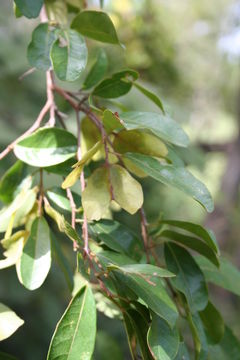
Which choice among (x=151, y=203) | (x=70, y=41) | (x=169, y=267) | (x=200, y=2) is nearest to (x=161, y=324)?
(x=169, y=267)

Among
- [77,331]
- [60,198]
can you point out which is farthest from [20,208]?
[77,331]

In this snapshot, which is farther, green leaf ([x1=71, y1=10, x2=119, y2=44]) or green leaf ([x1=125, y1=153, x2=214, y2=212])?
green leaf ([x1=71, y1=10, x2=119, y2=44])

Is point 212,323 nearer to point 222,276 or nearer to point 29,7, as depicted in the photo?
point 222,276

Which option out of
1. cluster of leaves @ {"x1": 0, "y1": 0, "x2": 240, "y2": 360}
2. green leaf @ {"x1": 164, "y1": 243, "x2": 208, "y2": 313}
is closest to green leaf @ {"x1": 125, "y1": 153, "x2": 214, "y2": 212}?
cluster of leaves @ {"x1": 0, "y1": 0, "x2": 240, "y2": 360}

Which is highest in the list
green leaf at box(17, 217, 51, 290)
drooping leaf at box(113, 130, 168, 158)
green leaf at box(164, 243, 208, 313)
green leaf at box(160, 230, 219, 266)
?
drooping leaf at box(113, 130, 168, 158)

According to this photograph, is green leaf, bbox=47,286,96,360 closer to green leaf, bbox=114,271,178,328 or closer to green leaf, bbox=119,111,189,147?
green leaf, bbox=114,271,178,328

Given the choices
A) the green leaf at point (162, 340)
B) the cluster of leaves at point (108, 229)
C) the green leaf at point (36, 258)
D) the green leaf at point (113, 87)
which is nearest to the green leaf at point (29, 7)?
the cluster of leaves at point (108, 229)

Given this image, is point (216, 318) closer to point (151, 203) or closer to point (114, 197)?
point (114, 197)
